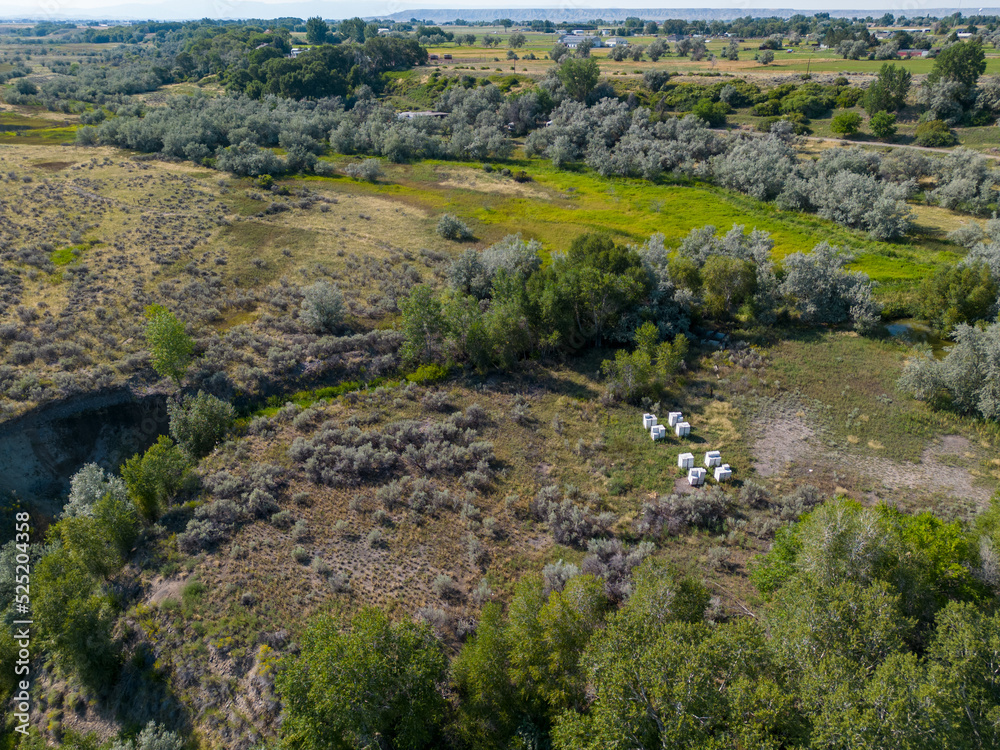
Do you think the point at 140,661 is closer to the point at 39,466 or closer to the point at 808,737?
the point at 39,466

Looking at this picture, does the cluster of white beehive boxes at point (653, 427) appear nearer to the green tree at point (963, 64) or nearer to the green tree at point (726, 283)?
the green tree at point (726, 283)

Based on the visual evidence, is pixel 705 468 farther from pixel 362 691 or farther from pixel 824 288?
pixel 824 288

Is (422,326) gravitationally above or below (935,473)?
above

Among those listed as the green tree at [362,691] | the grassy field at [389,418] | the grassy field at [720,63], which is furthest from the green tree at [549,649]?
the grassy field at [720,63]

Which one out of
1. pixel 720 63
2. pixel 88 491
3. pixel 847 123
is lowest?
pixel 88 491

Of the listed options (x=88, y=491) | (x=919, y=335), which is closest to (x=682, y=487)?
(x=919, y=335)

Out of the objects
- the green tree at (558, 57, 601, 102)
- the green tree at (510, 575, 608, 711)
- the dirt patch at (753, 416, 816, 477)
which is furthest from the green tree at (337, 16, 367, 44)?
the green tree at (510, 575, 608, 711)
